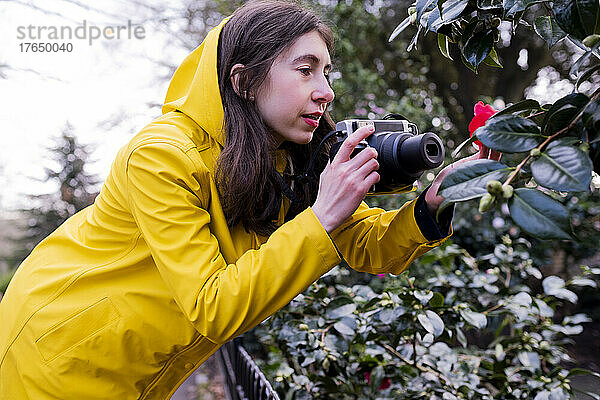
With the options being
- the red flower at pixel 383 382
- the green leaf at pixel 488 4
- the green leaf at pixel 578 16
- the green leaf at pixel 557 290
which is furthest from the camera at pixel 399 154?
the green leaf at pixel 557 290

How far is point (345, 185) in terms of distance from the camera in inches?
43.3

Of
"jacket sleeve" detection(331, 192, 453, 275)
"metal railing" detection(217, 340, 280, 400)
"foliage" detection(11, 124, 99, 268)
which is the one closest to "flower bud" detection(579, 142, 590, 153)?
"jacket sleeve" detection(331, 192, 453, 275)

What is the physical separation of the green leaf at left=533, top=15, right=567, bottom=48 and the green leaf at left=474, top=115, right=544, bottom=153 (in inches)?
11.0

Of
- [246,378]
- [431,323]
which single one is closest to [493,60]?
[431,323]

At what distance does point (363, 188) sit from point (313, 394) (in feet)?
3.66

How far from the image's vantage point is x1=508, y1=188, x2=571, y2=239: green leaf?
635 millimetres

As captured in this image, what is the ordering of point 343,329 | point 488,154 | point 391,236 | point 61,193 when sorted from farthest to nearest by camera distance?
point 61,193 → point 343,329 → point 391,236 → point 488,154

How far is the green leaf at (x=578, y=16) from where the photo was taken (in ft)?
2.31

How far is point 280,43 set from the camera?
4.24 ft

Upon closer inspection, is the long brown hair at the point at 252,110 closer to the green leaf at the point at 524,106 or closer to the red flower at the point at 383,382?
the green leaf at the point at 524,106

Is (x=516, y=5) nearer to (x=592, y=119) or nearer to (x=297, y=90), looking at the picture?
(x=592, y=119)

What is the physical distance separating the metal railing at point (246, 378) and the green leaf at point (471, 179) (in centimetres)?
105

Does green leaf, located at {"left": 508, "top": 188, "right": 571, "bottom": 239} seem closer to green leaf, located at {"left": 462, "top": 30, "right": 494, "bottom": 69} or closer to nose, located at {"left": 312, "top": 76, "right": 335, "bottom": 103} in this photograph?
green leaf, located at {"left": 462, "top": 30, "right": 494, "bottom": 69}

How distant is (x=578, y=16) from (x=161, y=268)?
2.68ft
